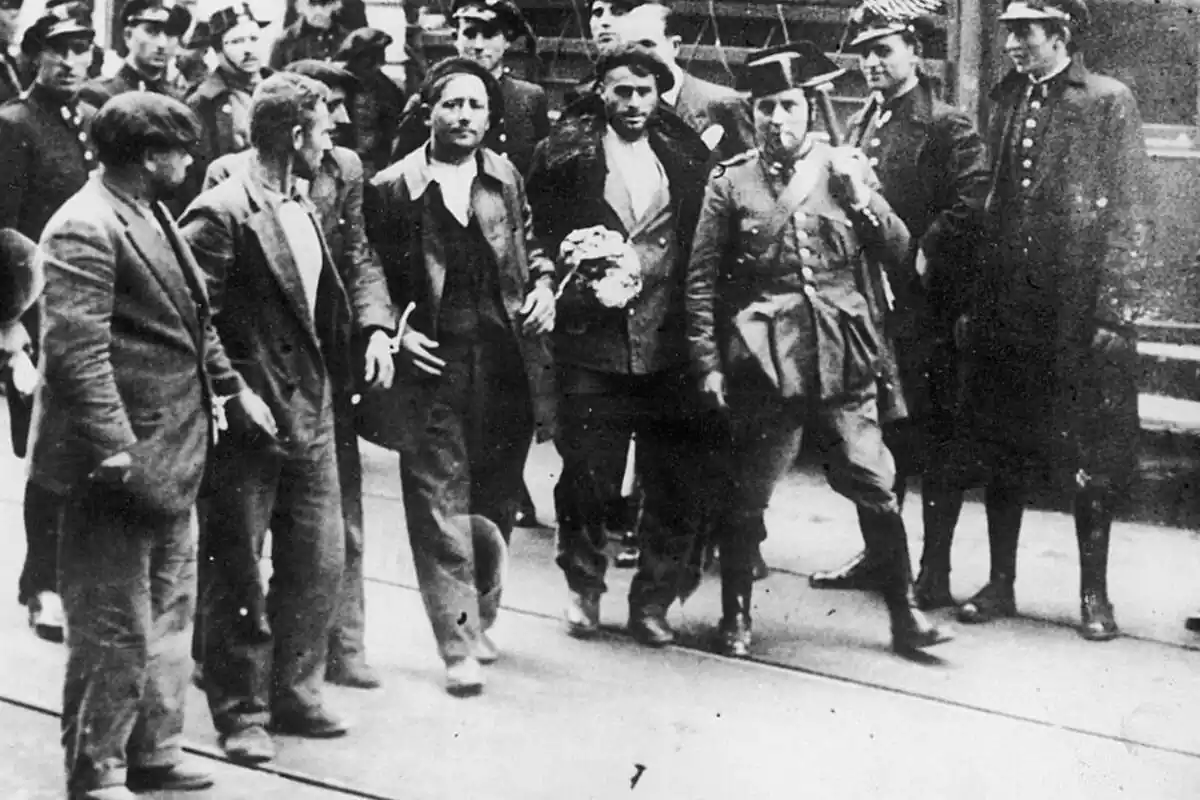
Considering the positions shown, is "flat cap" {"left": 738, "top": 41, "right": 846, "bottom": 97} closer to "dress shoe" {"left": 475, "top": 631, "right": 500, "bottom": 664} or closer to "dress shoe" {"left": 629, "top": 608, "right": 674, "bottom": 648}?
"dress shoe" {"left": 629, "top": 608, "right": 674, "bottom": 648}

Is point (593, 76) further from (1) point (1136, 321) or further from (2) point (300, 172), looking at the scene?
(1) point (1136, 321)

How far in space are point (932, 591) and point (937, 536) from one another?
0.63ft

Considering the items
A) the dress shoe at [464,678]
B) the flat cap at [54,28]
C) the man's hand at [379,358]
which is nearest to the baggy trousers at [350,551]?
the man's hand at [379,358]

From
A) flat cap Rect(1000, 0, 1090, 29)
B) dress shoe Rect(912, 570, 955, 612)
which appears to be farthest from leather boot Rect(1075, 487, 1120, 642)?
flat cap Rect(1000, 0, 1090, 29)

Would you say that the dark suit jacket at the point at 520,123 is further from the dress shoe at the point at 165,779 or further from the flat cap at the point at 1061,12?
the dress shoe at the point at 165,779

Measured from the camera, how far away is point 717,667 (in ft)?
16.5

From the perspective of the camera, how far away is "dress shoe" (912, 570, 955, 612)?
5234mm

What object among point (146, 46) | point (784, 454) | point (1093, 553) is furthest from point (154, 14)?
point (1093, 553)

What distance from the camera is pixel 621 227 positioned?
520cm

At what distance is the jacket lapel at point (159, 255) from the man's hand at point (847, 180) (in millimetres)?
2032

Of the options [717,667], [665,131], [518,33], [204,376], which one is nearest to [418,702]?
[717,667]

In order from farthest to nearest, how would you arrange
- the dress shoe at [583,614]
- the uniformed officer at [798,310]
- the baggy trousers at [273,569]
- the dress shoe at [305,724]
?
the dress shoe at [583,614] → the uniformed officer at [798,310] → the dress shoe at [305,724] → the baggy trousers at [273,569]

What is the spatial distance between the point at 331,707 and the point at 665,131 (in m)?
2.03

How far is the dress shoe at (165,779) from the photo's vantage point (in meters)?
4.14
